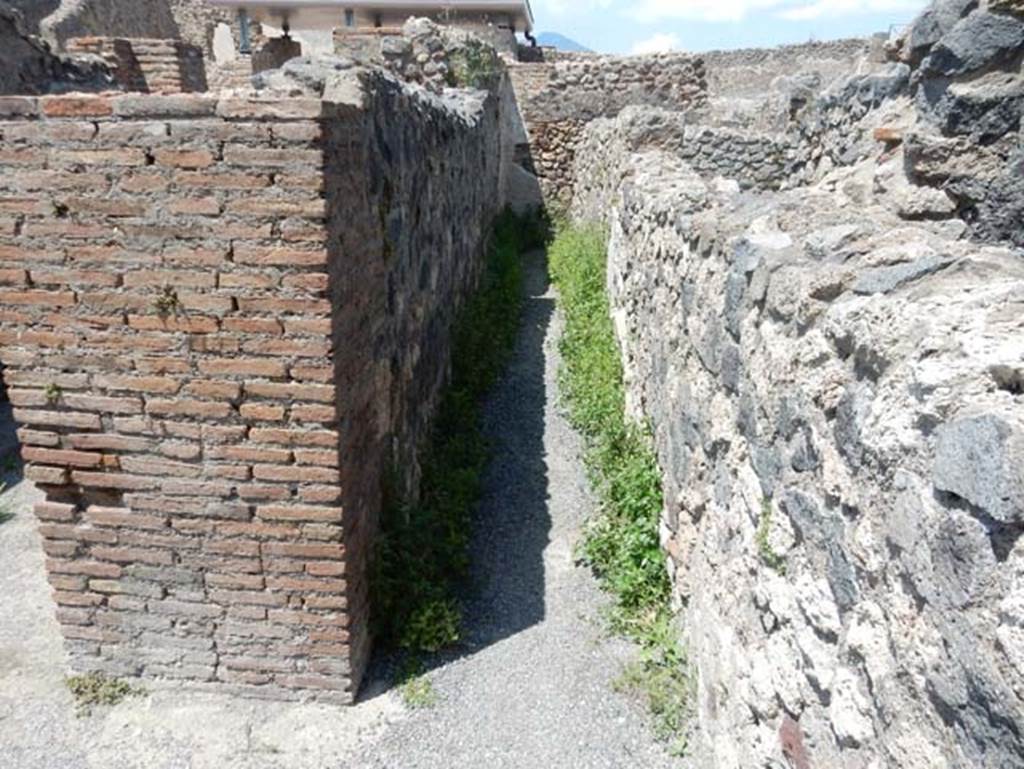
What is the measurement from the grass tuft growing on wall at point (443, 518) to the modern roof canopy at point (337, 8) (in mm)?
22130

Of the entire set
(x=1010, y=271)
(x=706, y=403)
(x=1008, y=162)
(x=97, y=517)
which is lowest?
(x=97, y=517)

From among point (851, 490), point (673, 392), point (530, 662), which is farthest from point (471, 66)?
point (851, 490)

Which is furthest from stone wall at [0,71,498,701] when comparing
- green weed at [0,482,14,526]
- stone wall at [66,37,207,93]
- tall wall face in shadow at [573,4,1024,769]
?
stone wall at [66,37,207,93]

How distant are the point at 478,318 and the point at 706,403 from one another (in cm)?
420

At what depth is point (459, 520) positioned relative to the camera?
156 inches

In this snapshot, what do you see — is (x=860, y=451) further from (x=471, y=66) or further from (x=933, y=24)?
(x=471, y=66)

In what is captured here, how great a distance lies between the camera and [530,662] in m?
3.17

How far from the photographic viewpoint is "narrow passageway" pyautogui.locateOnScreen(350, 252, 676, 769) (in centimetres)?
277

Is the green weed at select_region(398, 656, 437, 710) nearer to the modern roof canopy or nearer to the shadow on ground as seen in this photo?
the shadow on ground

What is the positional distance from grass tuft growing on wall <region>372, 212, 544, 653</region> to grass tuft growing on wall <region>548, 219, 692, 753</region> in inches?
25.9

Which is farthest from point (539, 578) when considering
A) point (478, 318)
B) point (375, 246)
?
point (478, 318)

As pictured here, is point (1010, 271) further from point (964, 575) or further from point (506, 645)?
point (506, 645)

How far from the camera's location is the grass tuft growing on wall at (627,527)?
2988 millimetres

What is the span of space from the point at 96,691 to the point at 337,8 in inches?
1092
